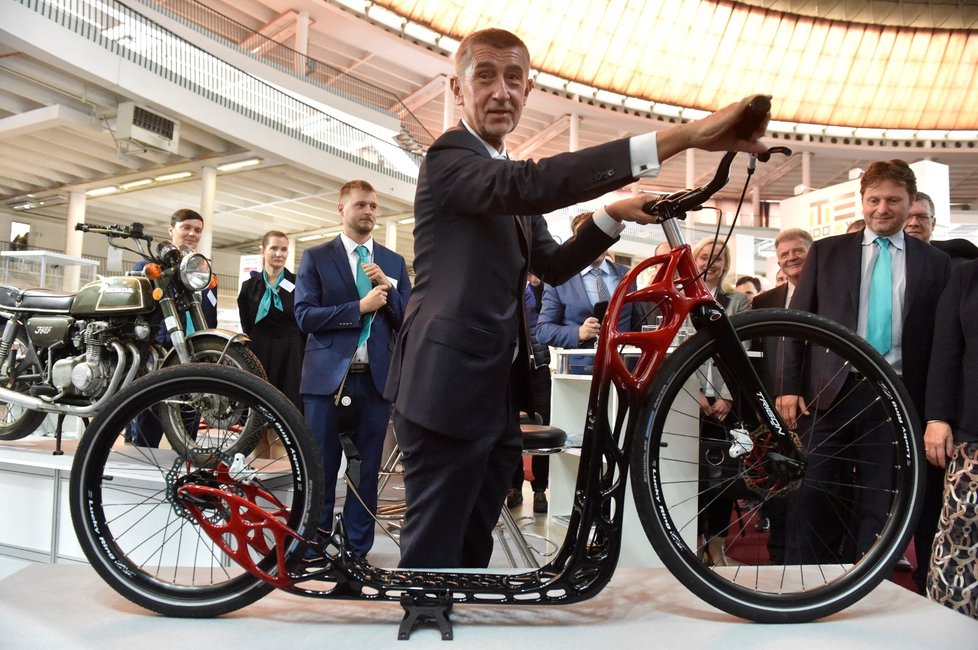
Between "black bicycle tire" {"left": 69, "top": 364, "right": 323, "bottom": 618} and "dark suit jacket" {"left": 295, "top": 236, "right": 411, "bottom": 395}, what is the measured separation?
166cm

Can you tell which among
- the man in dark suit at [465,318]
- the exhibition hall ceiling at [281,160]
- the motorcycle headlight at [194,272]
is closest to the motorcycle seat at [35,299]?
the motorcycle headlight at [194,272]

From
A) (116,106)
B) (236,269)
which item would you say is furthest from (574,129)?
(116,106)

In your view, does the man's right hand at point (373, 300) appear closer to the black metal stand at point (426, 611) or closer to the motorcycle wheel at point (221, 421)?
the motorcycle wheel at point (221, 421)

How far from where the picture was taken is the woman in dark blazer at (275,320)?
4289mm

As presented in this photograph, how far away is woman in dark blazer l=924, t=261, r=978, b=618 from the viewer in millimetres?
1734

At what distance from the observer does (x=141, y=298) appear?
3.22 m

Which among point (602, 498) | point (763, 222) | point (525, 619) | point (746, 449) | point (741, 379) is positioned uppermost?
point (763, 222)

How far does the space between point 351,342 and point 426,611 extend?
6.34 feet

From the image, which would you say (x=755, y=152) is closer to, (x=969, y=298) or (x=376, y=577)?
(x=376, y=577)

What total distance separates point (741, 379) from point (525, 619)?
66 centimetres

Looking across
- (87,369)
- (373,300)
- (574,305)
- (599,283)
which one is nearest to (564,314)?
(574,305)

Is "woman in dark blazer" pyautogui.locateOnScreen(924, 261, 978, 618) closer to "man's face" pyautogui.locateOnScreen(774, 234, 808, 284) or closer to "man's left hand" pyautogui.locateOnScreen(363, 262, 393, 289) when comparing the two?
"man's face" pyautogui.locateOnScreen(774, 234, 808, 284)

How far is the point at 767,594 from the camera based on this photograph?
1316mm

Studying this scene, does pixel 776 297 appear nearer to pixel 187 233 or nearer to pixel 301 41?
pixel 187 233
